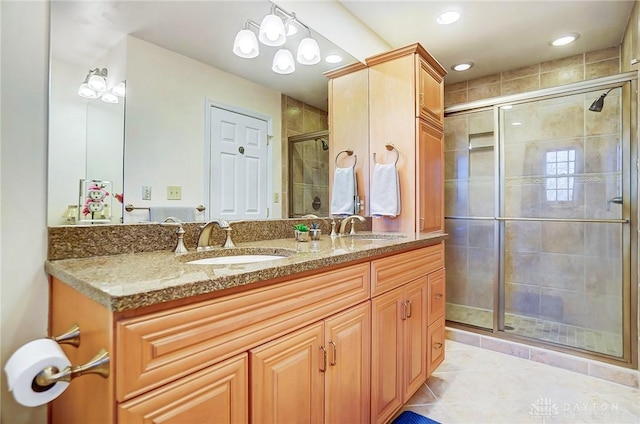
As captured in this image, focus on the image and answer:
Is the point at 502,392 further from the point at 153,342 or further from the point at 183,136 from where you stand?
the point at 183,136

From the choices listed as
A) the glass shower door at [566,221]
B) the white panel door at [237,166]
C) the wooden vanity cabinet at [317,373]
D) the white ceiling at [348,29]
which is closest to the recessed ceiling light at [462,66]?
the white ceiling at [348,29]

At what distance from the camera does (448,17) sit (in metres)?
2.11

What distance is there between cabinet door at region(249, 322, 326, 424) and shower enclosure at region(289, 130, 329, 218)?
86 centimetres

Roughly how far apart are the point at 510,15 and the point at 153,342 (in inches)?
105

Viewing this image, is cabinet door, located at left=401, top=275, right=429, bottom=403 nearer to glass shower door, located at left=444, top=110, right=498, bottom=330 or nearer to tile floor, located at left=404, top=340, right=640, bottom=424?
tile floor, located at left=404, top=340, right=640, bottom=424

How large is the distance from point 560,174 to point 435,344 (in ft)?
6.36

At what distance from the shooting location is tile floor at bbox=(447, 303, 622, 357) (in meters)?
2.18

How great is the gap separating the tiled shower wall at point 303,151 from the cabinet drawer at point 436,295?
→ 749 millimetres

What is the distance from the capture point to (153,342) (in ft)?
2.07

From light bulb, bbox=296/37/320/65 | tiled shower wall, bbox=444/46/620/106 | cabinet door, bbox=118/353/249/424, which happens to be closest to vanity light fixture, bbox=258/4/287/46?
light bulb, bbox=296/37/320/65

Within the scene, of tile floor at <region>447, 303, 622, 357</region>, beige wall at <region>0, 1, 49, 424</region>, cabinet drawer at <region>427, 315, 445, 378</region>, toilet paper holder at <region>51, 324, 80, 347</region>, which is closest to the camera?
toilet paper holder at <region>51, 324, 80, 347</region>

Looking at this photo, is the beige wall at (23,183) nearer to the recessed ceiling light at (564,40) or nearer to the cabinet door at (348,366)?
the cabinet door at (348,366)

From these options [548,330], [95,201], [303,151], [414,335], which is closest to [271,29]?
[303,151]

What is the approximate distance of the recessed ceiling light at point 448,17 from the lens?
207cm
